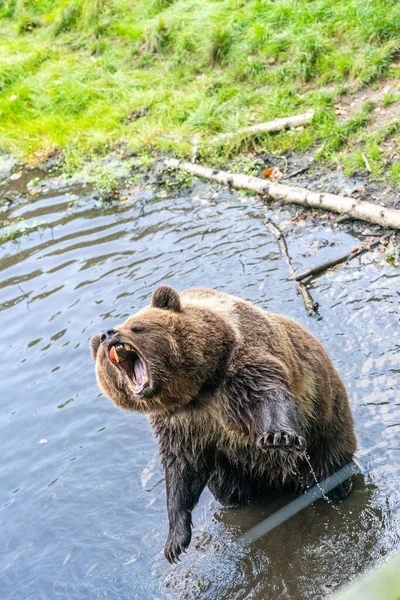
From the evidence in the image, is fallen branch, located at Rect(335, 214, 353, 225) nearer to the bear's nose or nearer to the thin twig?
the thin twig

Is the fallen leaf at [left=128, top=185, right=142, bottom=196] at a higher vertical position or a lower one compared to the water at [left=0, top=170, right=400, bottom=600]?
higher

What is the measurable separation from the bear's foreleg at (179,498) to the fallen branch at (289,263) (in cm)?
260

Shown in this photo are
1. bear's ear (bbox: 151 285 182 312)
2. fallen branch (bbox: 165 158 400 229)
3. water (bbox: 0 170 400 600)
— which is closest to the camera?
bear's ear (bbox: 151 285 182 312)

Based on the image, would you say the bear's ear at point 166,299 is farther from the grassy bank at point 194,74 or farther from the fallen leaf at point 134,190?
the fallen leaf at point 134,190

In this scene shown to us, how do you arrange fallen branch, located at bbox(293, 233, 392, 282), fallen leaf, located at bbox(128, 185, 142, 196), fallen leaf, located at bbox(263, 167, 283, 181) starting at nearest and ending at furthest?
fallen branch, located at bbox(293, 233, 392, 282)
fallen leaf, located at bbox(263, 167, 283, 181)
fallen leaf, located at bbox(128, 185, 142, 196)

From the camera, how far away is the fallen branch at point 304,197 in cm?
769

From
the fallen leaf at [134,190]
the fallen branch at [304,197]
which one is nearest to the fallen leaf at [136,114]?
the fallen branch at [304,197]

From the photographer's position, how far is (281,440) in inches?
163

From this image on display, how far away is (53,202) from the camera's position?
35.5ft

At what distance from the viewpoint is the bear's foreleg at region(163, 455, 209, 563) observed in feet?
15.3

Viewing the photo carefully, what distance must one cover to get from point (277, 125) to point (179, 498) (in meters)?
6.85

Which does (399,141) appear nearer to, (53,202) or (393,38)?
(393,38)

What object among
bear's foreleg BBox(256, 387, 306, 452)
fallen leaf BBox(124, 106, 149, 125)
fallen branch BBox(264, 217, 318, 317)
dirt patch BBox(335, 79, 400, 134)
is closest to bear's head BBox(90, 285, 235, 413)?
bear's foreleg BBox(256, 387, 306, 452)

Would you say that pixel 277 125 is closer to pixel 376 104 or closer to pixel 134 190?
pixel 376 104
